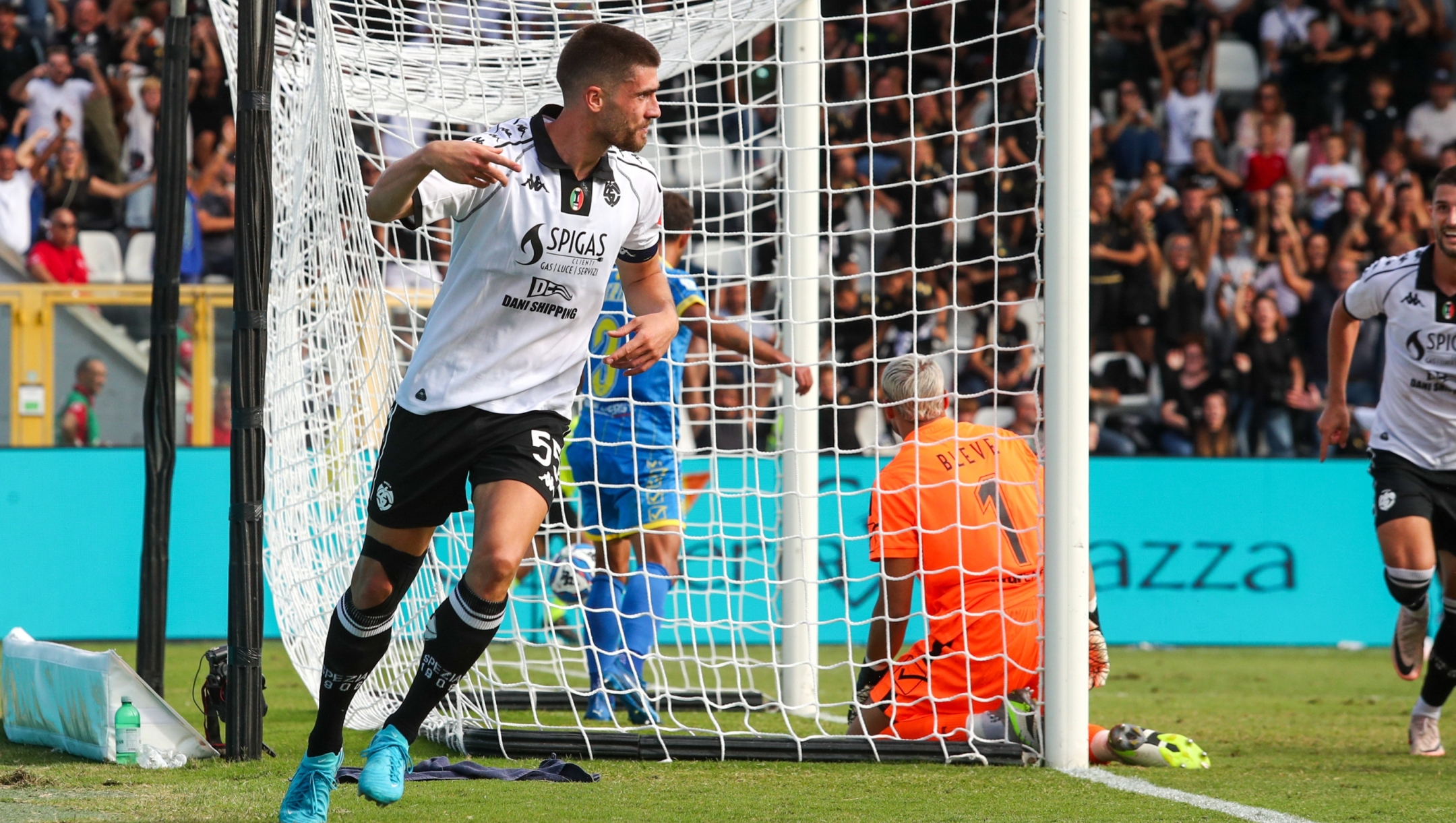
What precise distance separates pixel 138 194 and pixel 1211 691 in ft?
30.2

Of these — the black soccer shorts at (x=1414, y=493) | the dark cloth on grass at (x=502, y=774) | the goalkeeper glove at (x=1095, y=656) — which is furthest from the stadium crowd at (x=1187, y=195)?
the dark cloth on grass at (x=502, y=774)

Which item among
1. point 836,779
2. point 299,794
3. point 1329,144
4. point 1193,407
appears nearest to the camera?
point 299,794

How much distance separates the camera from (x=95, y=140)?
12750 millimetres

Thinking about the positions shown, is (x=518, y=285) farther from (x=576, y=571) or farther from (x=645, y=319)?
(x=576, y=571)

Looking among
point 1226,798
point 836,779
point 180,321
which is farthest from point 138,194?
point 1226,798

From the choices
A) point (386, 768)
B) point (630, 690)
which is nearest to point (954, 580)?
point (630, 690)

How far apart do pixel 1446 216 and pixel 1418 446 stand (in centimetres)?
95

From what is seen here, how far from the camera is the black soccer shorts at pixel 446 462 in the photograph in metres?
3.96

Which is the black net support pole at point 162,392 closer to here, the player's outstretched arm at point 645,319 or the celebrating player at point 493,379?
the celebrating player at point 493,379

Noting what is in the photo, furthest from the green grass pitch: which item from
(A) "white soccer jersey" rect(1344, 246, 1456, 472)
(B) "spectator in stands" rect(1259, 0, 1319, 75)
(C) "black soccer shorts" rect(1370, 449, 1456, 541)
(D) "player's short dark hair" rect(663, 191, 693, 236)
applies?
(B) "spectator in stands" rect(1259, 0, 1319, 75)

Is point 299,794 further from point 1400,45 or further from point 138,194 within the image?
point 1400,45

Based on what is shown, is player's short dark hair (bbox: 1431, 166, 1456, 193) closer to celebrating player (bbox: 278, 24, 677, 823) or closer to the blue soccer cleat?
celebrating player (bbox: 278, 24, 677, 823)

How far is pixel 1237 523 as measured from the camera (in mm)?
11055

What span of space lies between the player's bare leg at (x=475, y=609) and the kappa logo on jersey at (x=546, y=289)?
0.50 m
